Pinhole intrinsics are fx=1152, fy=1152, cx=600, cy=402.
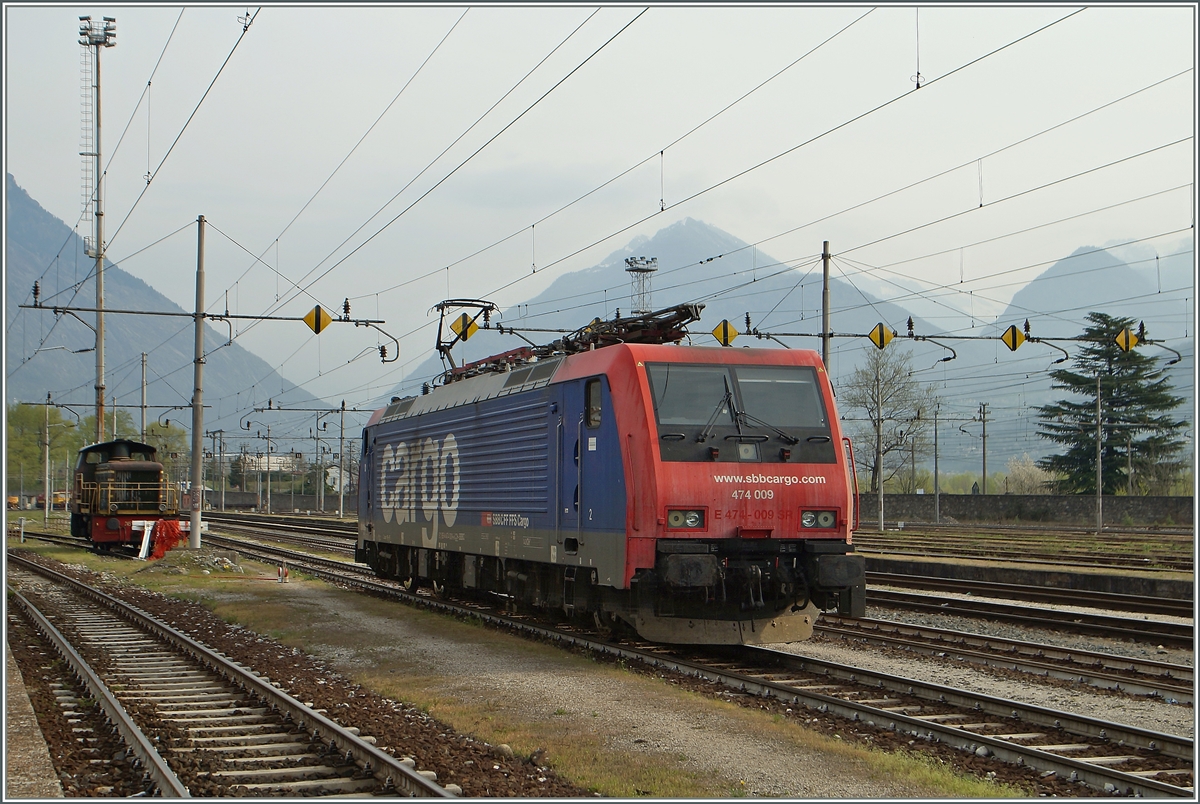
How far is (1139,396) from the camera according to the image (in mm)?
64812

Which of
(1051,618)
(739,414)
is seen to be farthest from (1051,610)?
(739,414)

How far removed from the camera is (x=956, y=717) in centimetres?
952

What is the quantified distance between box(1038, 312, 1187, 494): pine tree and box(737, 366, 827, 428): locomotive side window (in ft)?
166

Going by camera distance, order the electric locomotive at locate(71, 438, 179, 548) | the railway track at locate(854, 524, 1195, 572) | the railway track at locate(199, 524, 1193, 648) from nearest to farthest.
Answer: the railway track at locate(199, 524, 1193, 648) → the railway track at locate(854, 524, 1195, 572) → the electric locomotive at locate(71, 438, 179, 548)

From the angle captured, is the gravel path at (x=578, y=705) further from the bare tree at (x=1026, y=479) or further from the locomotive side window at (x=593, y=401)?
the bare tree at (x=1026, y=479)

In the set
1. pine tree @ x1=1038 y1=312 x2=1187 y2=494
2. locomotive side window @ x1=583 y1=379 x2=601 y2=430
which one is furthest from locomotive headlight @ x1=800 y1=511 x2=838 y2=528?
pine tree @ x1=1038 y1=312 x2=1187 y2=494

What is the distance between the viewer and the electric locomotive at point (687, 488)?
12.4 meters

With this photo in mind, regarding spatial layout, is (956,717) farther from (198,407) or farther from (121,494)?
(121,494)

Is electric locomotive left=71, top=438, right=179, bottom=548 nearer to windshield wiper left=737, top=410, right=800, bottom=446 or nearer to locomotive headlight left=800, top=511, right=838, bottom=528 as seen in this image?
windshield wiper left=737, top=410, right=800, bottom=446

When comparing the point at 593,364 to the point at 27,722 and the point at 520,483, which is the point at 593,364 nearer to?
the point at 520,483

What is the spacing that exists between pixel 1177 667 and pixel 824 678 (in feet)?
11.4

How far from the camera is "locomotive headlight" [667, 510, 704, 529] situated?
483 inches

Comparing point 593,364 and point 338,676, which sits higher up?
point 593,364

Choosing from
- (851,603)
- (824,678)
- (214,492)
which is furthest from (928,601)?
(214,492)
